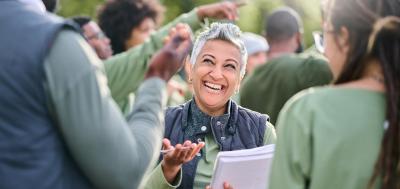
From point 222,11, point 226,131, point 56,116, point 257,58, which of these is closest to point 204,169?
point 226,131

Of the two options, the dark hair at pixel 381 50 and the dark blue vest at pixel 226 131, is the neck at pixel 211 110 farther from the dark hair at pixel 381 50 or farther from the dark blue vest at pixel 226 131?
the dark hair at pixel 381 50

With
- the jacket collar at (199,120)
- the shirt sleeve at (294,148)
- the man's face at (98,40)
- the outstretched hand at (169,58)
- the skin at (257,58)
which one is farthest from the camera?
the skin at (257,58)

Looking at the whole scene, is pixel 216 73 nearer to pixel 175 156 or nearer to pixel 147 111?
pixel 175 156

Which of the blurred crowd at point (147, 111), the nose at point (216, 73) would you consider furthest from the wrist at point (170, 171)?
the nose at point (216, 73)

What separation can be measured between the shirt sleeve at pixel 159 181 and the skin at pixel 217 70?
1.76 feet

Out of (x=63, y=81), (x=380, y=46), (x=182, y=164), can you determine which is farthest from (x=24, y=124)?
(x=182, y=164)

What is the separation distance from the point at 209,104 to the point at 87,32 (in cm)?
301

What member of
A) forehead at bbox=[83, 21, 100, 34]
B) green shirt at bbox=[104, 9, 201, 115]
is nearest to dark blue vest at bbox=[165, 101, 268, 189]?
green shirt at bbox=[104, 9, 201, 115]

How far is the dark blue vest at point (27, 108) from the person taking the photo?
321 cm

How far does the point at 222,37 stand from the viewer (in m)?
5.41

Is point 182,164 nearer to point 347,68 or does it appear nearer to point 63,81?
point 347,68

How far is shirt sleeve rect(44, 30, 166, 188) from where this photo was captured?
3156mm

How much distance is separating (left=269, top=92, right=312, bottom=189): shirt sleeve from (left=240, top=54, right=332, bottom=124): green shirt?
11.1 feet

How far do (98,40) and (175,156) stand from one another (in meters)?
3.55
